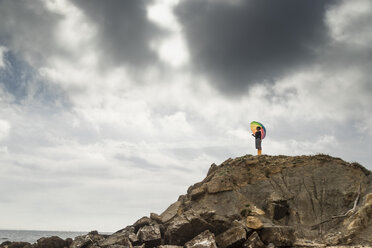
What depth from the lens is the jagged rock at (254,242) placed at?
2434cm

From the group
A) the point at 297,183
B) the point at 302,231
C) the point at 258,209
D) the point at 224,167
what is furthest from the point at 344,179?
the point at 224,167

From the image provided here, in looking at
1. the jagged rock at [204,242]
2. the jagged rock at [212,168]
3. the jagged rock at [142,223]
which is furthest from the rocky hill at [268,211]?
the jagged rock at [212,168]

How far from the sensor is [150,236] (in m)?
29.9

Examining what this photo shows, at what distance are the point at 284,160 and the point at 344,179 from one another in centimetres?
720

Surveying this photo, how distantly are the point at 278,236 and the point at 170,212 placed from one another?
15.2 m

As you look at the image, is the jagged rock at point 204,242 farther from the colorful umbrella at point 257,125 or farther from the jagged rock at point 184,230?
the colorful umbrella at point 257,125

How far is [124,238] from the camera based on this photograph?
30.9 meters

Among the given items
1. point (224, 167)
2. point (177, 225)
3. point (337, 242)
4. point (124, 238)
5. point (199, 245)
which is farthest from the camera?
point (224, 167)

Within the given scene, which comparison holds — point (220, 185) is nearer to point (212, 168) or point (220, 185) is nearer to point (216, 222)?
point (216, 222)

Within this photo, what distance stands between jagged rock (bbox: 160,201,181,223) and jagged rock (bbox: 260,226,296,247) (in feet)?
41.8

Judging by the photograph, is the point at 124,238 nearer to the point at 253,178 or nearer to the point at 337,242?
the point at 253,178

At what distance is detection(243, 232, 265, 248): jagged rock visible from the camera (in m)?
24.3

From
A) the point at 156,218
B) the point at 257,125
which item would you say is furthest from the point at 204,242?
the point at 257,125

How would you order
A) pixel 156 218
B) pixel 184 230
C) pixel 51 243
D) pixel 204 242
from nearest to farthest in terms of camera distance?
pixel 204 242, pixel 184 230, pixel 156 218, pixel 51 243
